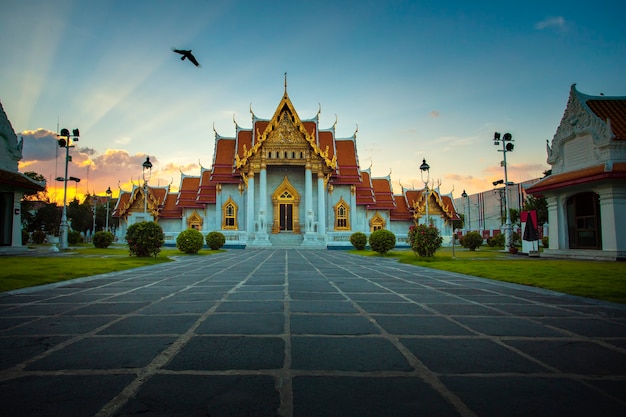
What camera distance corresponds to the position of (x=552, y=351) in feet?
10.4

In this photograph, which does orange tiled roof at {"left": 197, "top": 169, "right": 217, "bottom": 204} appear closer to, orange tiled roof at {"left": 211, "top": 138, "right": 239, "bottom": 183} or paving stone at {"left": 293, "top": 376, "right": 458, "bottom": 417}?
orange tiled roof at {"left": 211, "top": 138, "right": 239, "bottom": 183}

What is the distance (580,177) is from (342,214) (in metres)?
20.7

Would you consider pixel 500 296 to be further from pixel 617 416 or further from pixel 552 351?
pixel 617 416

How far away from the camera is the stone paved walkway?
217 cm

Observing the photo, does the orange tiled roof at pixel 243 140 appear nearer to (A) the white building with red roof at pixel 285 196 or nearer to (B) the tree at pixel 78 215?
(A) the white building with red roof at pixel 285 196

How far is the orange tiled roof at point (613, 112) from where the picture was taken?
55.7 feet

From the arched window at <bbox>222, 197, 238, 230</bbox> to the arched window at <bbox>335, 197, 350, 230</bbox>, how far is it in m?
9.31

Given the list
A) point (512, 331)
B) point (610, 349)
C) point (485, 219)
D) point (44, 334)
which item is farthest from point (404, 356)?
point (485, 219)

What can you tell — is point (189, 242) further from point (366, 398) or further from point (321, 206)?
point (366, 398)

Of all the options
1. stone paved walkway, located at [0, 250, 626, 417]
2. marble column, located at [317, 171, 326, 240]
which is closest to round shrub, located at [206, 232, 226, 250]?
marble column, located at [317, 171, 326, 240]

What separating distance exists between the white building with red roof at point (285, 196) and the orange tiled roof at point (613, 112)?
18654 millimetres

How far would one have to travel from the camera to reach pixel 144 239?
15750mm

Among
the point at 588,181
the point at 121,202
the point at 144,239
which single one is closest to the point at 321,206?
the point at 144,239

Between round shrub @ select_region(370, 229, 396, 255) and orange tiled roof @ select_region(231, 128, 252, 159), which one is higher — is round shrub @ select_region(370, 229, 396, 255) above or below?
below
